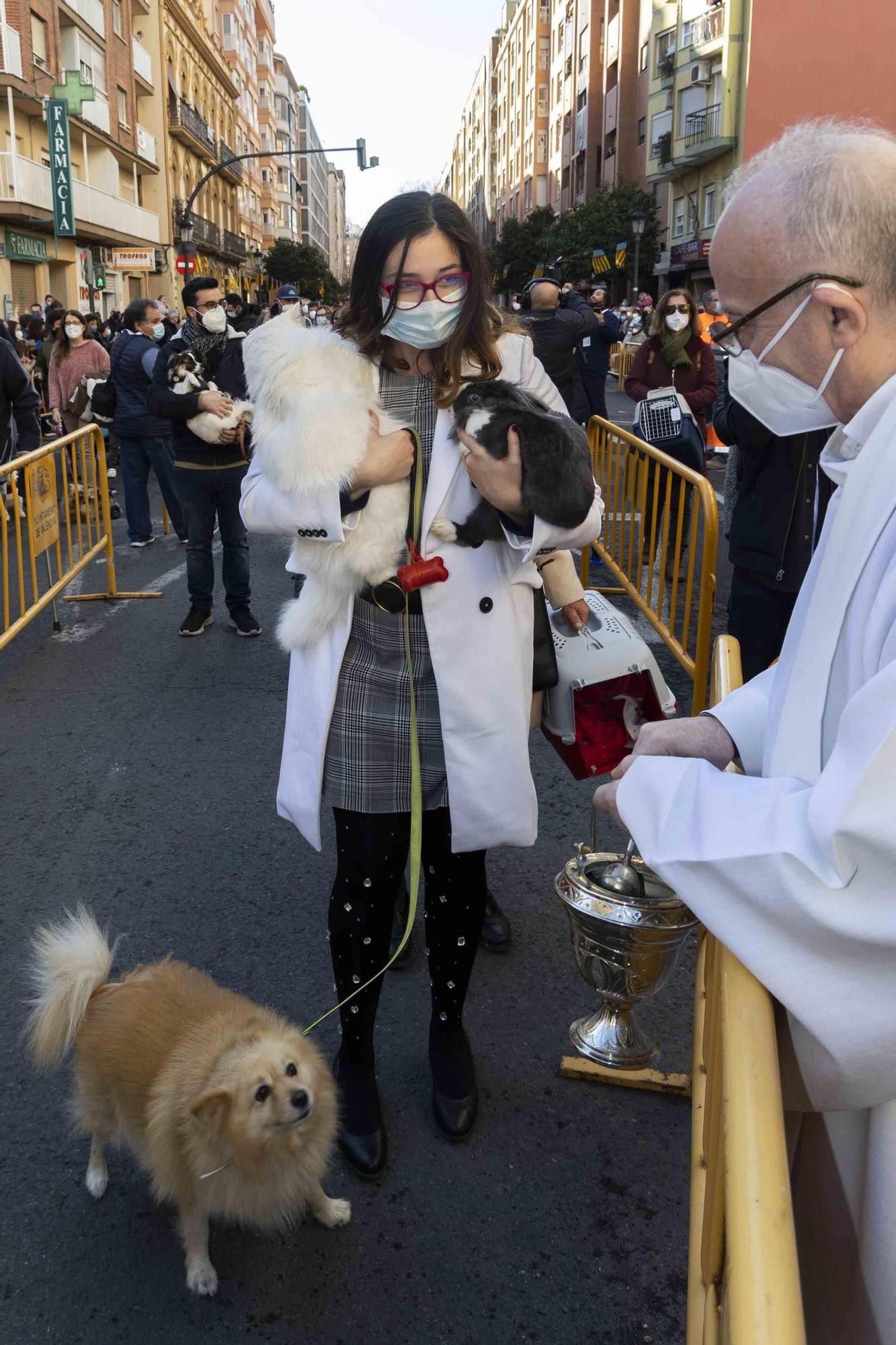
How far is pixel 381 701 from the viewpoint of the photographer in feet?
7.70

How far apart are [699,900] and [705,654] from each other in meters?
4.18

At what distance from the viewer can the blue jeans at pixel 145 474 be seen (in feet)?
30.4

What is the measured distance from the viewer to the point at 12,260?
2959 cm

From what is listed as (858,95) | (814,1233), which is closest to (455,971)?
(814,1233)

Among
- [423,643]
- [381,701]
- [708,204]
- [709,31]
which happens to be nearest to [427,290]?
[423,643]

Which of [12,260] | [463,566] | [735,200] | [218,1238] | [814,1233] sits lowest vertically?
[218,1238]

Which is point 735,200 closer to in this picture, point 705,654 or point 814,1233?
point 814,1233

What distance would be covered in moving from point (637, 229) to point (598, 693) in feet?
132

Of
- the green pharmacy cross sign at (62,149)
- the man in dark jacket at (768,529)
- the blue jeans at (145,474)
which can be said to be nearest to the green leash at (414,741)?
the man in dark jacket at (768,529)

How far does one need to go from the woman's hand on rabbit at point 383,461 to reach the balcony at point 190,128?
51.7m

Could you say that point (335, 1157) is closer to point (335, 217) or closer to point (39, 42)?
point (39, 42)

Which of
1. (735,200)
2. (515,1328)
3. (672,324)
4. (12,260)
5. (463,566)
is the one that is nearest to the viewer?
Result: (735,200)

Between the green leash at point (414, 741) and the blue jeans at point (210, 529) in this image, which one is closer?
the green leash at point (414, 741)

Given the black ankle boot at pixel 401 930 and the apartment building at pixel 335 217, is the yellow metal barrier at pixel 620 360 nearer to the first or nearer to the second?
the black ankle boot at pixel 401 930
